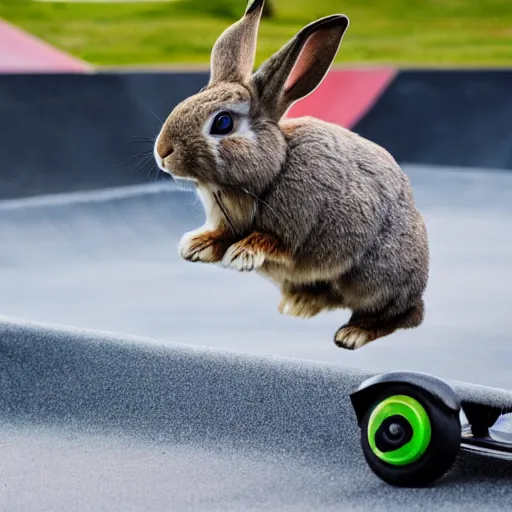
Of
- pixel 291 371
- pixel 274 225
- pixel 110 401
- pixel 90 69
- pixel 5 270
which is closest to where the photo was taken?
pixel 274 225

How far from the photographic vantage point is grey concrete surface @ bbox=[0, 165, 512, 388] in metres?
1.53

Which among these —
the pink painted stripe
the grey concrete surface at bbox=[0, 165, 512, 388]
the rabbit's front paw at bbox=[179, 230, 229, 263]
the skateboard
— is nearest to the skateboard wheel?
the skateboard

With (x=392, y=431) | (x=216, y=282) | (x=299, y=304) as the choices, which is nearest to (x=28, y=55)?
(x=216, y=282)

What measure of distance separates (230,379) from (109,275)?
0.49 m

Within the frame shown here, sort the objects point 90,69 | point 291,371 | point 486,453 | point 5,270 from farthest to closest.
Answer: point 5,270 < point 90,69 < point 291,371 < point 486,453

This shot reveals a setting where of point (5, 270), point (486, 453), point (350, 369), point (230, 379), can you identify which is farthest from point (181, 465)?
point (5, 270)

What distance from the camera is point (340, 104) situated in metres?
1.36

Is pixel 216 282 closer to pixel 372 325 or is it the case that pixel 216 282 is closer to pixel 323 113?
pixel 323 113

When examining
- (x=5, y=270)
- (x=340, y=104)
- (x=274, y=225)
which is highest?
(x=274, y=225)

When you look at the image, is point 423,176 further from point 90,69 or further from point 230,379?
point 90,69

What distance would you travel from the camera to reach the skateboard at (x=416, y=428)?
114 centimetres

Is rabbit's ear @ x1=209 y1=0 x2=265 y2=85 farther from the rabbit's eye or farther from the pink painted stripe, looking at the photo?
the pink painted stripe

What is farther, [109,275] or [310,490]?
[109,275]

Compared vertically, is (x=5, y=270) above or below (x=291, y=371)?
below
